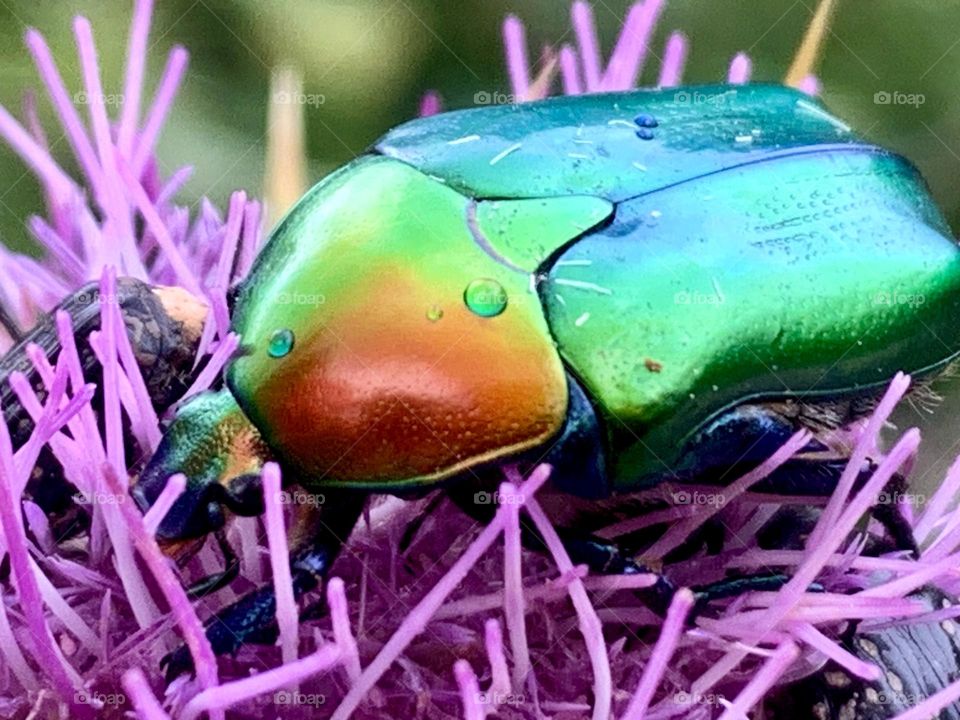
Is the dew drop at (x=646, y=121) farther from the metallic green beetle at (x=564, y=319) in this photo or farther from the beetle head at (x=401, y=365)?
the beetle head at (x=401, y=365)

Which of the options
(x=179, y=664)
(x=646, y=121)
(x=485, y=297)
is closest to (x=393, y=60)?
(x=646, y=121)

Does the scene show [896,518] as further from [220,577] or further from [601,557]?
[220,577]

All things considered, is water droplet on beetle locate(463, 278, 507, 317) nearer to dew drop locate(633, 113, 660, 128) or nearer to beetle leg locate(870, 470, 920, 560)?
dew drop locate(633, 113, 660, 128)

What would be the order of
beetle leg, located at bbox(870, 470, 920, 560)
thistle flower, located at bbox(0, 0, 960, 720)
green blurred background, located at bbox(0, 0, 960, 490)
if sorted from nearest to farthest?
1. thistle flower, located at bbox(0, 0, 960, 720)
2. beetle leg, located at bbox(870, 470, 920, 560)
3. green blurred background, located at bbox(0, 0, 960, 490)

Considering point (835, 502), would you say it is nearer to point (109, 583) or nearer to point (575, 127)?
point (575, 127)

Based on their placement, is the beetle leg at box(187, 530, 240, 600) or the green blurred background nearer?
the beetle leg at box(187, 530, 240, 600)

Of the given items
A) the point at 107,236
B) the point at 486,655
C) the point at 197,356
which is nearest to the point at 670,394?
the point at 486,655

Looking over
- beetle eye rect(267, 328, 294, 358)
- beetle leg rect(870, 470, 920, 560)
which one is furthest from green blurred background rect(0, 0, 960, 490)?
beetle eye rect(267, 328, 294, 358)

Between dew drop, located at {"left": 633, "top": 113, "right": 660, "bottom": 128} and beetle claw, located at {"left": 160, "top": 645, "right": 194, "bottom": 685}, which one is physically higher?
dew drop, located at {"left": 633, "top": 113, "right": 660, "bottom": 128}
